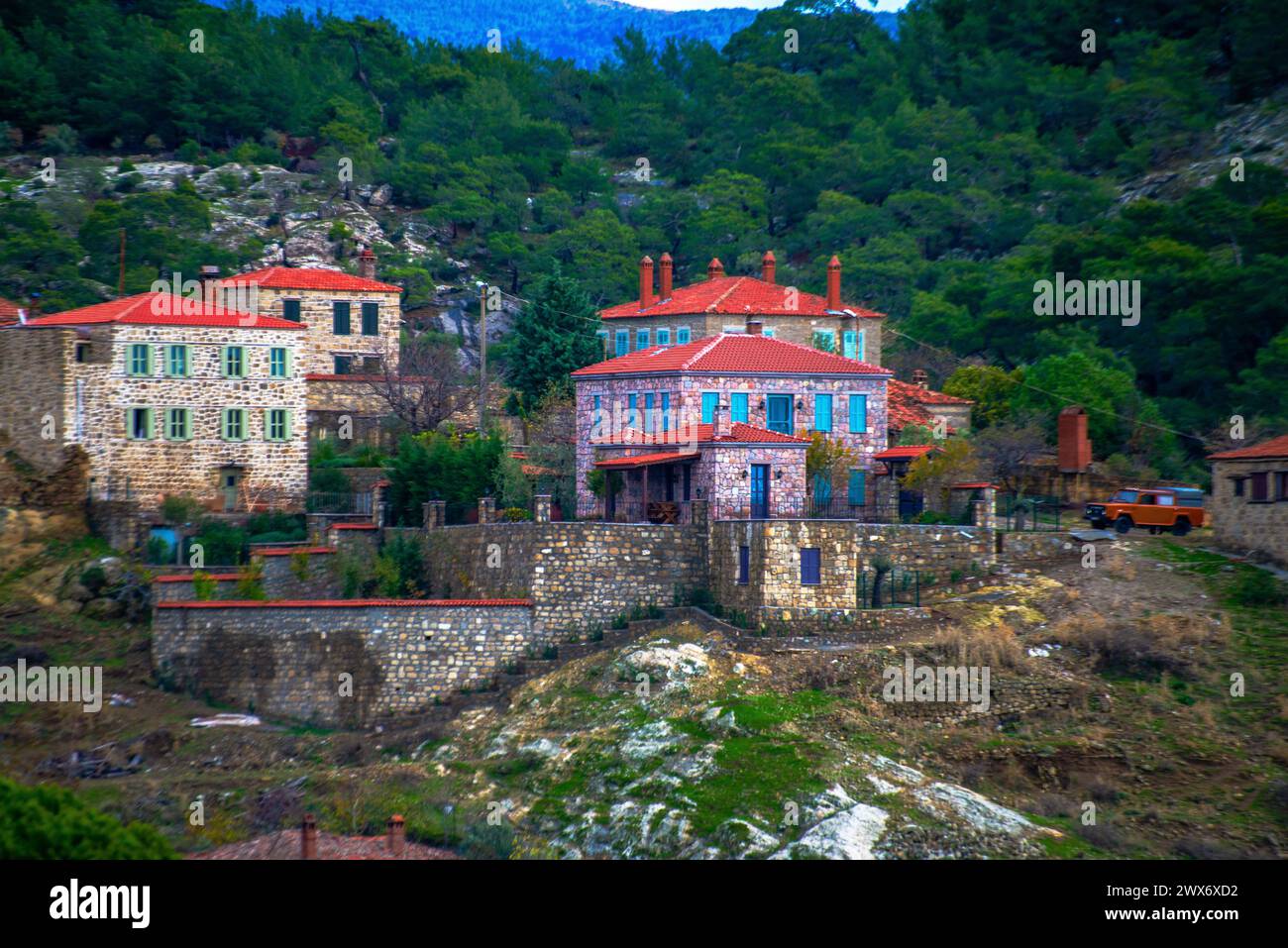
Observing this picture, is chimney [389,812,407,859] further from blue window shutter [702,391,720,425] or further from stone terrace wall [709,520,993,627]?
blue window shutter [702,391,720,425]

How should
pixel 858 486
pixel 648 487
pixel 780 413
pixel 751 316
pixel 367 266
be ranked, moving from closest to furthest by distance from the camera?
pixel 648 487 → pixel 858 486 → pixel 780 413 → pixel 751 316 → pixel 367 266

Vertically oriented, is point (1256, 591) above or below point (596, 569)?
below

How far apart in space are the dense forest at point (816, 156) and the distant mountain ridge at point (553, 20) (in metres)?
19.7

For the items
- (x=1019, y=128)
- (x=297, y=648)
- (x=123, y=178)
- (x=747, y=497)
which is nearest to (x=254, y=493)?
(x=297, y=648)

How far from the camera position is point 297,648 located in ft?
167

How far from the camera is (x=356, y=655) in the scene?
50.5 metres

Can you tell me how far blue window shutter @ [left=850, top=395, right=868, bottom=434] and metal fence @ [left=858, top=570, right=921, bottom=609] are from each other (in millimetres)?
7891

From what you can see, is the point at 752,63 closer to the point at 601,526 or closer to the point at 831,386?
the point at 831,386

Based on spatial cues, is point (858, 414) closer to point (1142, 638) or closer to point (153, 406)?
point (1142, 638)

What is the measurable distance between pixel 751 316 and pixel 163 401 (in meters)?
20.2

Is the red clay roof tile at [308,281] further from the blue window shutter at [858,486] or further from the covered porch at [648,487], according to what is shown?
the blue window shutter at [858,486]

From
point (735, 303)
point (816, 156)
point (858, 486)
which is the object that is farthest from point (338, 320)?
point (816, 156)

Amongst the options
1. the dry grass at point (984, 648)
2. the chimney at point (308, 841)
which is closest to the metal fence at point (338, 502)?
the dry grass at point (984, 648)

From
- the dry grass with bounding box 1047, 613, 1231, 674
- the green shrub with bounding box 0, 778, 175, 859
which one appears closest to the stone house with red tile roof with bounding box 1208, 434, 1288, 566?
the dry grass with bounding box 1047, 613, 1231, 674
